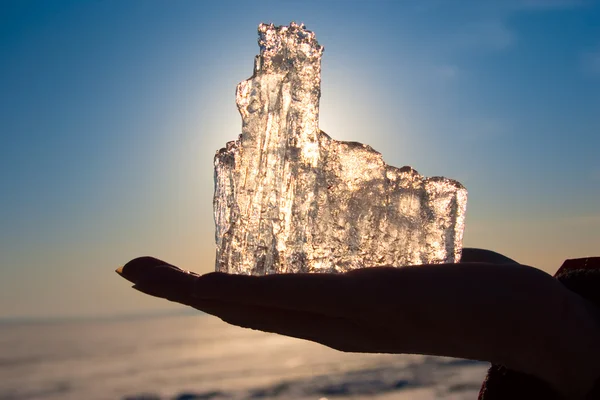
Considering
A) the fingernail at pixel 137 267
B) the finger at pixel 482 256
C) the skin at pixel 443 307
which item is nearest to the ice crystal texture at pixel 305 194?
the finger at pixel 482 256

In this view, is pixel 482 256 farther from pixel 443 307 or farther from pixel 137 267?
pixel 137 267

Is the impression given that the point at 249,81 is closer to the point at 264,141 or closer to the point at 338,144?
the point at 264,141

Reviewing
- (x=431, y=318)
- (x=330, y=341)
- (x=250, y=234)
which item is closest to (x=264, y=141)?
(x=250, y=234)

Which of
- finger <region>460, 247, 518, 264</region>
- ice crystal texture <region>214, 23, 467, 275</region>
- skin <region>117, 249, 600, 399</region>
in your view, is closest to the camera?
skin <region>117, 249, 600, 399</region>

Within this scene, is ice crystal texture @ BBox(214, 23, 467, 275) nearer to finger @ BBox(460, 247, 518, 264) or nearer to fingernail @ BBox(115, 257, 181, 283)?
finger @ BBox(460, 247, 518, 264)

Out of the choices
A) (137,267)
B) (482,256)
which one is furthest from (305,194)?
(137,267)

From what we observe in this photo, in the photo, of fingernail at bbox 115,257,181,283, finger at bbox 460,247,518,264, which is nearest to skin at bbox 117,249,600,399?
fingernail at bbox 115,257,181,283
